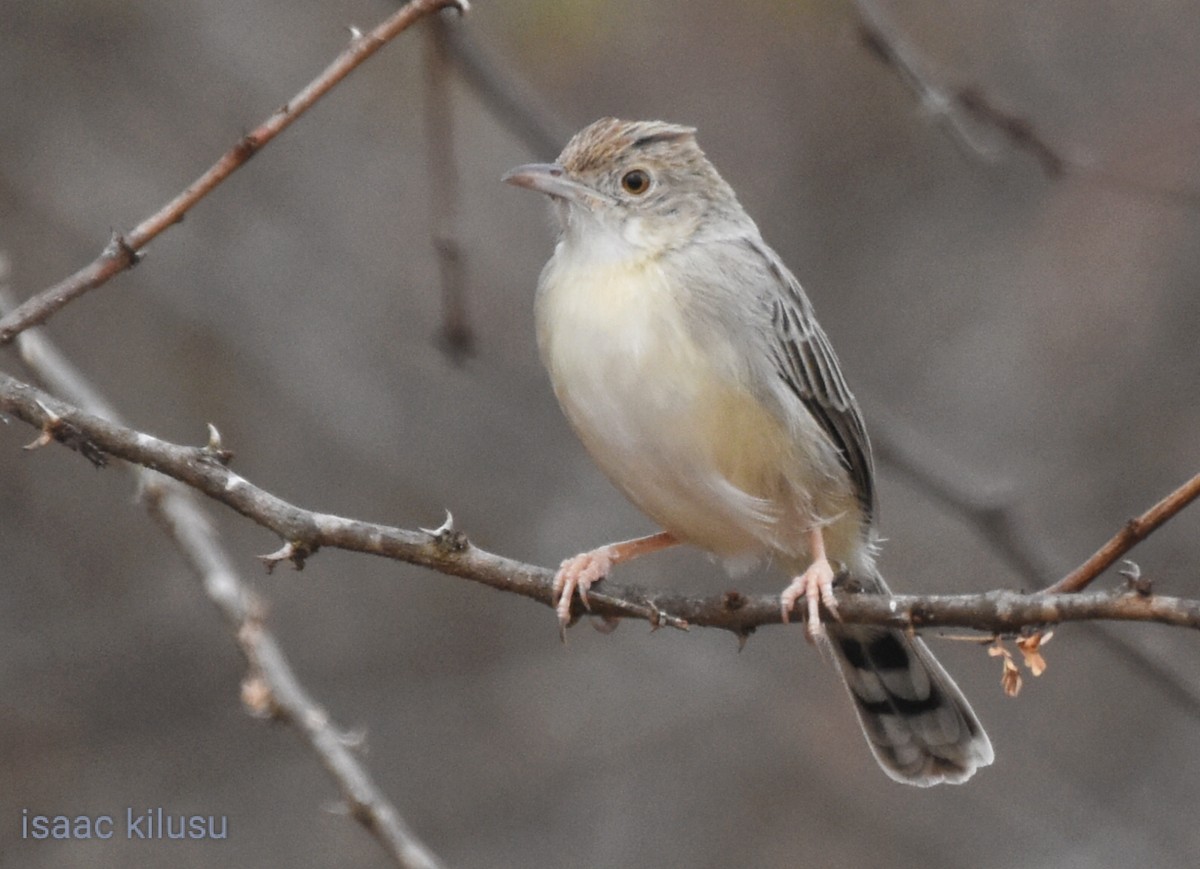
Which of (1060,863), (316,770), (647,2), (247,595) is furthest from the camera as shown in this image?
(647,2)

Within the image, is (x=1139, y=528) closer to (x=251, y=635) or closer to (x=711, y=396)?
(x=711, y=396)

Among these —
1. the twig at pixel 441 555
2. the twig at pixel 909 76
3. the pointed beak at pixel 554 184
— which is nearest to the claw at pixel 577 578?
the twig at pixel 441 555

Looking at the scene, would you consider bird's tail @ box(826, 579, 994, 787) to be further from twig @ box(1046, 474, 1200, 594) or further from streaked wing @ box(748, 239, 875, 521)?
twig @ box(1046, 474, 1200, 594)

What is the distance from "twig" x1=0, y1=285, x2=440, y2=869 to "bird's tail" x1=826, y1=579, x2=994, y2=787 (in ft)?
6.52

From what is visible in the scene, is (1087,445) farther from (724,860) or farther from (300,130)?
(300,130)

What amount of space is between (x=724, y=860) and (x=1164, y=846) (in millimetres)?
2542

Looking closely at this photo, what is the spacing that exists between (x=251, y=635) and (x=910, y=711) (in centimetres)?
254

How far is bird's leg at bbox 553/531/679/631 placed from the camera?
439cm

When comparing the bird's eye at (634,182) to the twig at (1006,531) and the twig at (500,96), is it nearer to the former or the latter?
the twig at (500,96)

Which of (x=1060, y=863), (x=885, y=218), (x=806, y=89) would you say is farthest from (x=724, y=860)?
(x=806, y=89)

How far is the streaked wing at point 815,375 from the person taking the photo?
552 centimetres

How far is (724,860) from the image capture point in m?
9.80

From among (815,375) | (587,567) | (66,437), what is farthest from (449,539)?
(815,375)

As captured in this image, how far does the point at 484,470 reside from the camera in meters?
9.19
